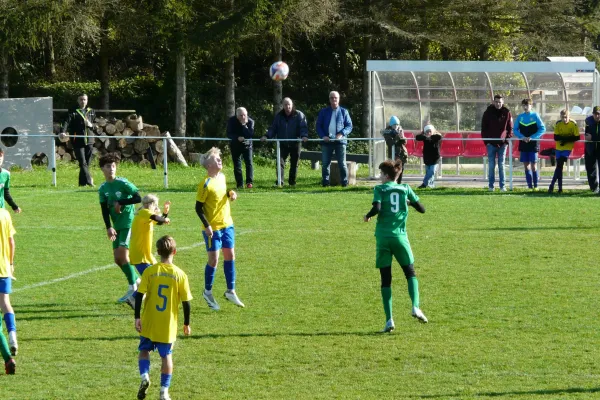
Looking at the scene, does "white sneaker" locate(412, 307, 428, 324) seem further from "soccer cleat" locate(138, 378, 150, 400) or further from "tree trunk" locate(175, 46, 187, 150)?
"tree trunk" locate(175, 46, 187, 150)

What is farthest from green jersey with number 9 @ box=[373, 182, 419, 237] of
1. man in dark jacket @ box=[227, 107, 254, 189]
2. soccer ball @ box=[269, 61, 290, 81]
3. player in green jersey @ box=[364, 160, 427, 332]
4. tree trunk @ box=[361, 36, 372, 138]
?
tree trunk @ box=[361, 36, 372, 138]

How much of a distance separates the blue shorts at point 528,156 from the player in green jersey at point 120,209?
13.0 m

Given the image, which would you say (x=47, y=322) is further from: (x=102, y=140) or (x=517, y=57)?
(x=517, y=57)

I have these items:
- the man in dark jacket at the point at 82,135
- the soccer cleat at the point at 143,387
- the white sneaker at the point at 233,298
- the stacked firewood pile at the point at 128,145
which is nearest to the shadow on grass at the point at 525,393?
the soccer cleat at the point at 143,387

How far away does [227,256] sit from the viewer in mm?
11438

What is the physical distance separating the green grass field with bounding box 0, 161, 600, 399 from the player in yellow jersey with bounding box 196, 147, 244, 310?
0.39 meters

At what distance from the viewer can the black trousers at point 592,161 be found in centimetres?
2205

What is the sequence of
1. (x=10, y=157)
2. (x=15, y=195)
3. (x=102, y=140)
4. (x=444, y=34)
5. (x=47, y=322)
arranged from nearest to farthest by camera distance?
(x=47, y=322)
(x=15, y=195)
(x=10, y=157)
(x=102, y=140)
(x=444, y=34)

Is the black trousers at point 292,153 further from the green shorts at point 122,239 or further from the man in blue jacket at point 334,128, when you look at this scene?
the green shorts at point 122,239

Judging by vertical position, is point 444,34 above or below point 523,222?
above

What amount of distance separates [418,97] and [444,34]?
10160 millimetres

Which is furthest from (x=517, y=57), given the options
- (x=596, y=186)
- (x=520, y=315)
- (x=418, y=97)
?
(x=520, y=315)

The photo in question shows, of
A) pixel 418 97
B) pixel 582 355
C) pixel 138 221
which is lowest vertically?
pixel 582 355

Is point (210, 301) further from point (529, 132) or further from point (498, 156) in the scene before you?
point (529, 132)
